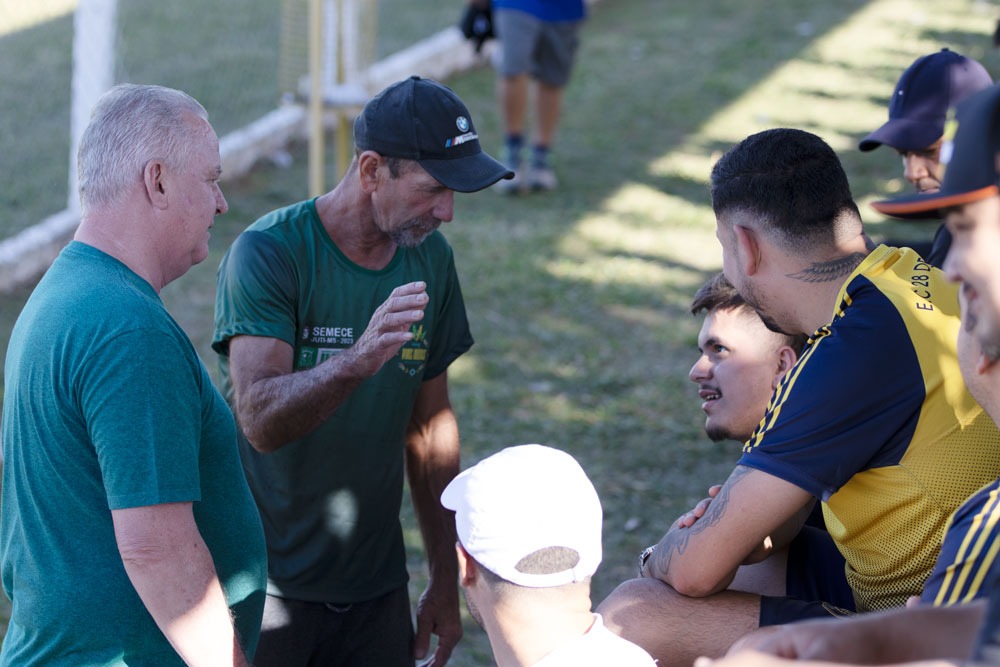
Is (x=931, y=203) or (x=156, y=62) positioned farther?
(x=156, y=62)

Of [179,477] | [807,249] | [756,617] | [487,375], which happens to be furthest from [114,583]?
[487,375]

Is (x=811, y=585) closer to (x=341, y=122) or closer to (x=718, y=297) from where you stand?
(x=718, y=297)

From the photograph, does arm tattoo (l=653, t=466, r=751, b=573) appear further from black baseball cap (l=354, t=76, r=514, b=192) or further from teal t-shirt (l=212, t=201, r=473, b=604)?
black baseball cap (l=354, t=76, r=514, b=192)

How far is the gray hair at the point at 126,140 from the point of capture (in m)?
2.30

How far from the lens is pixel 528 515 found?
2.06 m

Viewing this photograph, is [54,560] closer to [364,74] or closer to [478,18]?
[364,74]

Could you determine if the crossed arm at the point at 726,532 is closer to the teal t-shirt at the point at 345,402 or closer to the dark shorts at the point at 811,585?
the dark shorts at the point at 811,585

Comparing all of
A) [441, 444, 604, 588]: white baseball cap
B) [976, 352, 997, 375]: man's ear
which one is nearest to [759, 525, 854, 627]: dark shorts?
[441, 444, 604, 588]: white baseball cap

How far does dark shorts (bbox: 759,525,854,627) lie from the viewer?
2793 millimetres

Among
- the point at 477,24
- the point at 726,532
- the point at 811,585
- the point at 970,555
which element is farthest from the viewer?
the point at 477,24

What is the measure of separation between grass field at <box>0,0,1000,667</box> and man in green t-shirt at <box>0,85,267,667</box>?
79.6 inches

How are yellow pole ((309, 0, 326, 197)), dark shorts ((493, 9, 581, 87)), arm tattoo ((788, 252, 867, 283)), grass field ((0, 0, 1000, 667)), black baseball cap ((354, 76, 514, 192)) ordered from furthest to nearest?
dark shorts ((493, 9, 581, 87))
yellow pole ((309, 0, 326, 197))
grass field ((0, 0, 1000, 667))
black baseball cap ((354, 76, 514, 192))
arm tattoo ((788, 252, 867, 283))

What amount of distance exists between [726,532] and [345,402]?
110 centimetres

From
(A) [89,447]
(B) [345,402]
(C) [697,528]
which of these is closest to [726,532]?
(C) [697,528]
